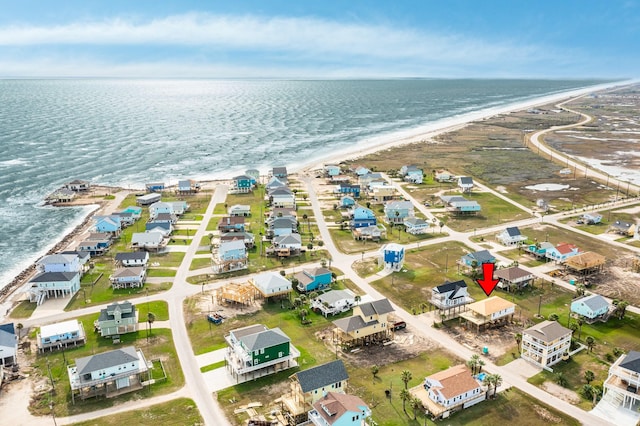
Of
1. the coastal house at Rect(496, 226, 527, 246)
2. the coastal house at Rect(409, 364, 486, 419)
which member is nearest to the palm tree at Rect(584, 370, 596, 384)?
the coastal house at Rect(409, 364, 486, 419)

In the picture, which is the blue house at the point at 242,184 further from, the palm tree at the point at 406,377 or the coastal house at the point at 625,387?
the coastal house at the point at 625,387

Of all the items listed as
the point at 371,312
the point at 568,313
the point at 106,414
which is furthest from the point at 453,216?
the point at 106,414

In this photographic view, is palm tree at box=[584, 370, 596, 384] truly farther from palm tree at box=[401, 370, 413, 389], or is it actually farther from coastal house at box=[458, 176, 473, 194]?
coastal house at box=[458, 176, 473, 194]

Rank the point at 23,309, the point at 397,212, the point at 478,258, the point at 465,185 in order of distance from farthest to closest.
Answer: the point at 465,185, the point at 397,212, the point at 478,258, the point at 23,309

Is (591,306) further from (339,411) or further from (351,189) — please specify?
(351,189)

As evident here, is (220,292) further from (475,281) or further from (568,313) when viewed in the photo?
(568,313)

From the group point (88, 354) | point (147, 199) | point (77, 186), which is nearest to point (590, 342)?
point (88, 354)
